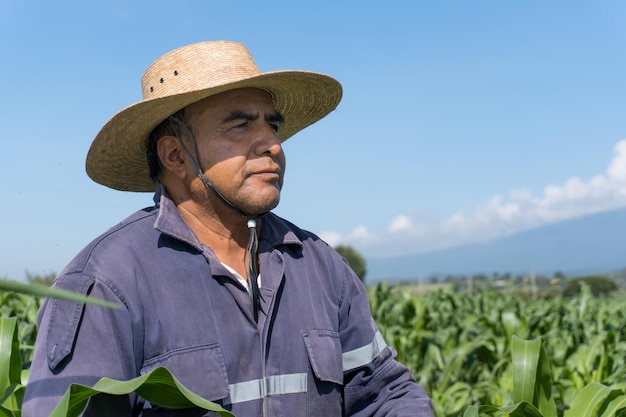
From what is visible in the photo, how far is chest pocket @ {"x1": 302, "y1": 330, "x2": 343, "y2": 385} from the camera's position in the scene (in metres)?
2.08

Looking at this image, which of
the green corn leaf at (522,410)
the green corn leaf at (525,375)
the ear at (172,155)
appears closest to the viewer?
the green corn leaf at (522,410)

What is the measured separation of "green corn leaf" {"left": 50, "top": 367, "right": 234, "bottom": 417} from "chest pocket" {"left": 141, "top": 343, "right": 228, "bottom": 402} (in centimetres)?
29

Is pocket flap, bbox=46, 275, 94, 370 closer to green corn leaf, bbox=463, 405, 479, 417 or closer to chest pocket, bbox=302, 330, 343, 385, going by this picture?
chest pocket, bbox=302, 330, 343, 385

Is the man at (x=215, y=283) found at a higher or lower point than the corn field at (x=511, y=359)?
higher

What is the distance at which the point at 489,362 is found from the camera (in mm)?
5129

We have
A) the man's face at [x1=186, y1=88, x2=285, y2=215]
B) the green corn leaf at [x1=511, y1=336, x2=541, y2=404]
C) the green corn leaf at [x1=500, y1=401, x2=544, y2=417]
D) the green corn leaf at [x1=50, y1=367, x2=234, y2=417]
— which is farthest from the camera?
the man's face at [x1=186, y1=88, x2=285, y2=215]

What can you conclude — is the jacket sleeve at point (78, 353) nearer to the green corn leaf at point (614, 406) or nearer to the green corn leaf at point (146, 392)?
the green corn leaf at point (146, 392)

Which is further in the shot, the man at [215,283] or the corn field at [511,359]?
the corn field at [511,359]

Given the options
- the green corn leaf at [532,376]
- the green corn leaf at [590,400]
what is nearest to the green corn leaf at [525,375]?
the green corn leaf at [532,376]

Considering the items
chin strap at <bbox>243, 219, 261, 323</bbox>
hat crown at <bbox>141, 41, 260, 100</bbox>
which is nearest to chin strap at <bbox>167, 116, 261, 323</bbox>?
chin strap at <bbox>243, 219, 261, 323</bbox>

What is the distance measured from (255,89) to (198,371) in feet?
2.70

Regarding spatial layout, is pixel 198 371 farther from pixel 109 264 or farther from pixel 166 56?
pixel 166 56

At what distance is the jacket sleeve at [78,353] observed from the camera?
1.73m

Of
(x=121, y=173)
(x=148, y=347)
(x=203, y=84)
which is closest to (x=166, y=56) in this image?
(x=203, y=84)
